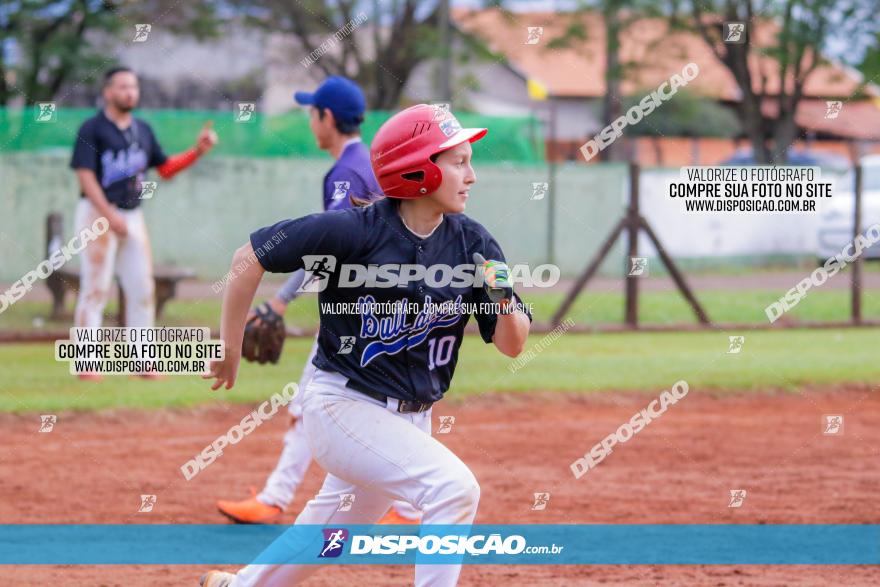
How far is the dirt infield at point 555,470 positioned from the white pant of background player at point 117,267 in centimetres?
116

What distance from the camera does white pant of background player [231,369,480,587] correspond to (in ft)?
12.4

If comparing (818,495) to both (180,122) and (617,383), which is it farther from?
(180,122)

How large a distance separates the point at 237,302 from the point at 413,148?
73 cm

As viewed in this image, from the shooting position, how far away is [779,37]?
2150 centimetres

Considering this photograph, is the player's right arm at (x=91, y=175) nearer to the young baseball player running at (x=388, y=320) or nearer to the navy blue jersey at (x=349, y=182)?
the navy blue jersey at (x=349, y=182)

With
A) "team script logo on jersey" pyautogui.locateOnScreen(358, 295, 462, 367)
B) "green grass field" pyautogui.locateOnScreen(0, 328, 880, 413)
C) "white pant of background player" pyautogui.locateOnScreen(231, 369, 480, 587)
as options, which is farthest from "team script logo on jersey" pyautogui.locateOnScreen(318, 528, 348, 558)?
"green grass field" pyautogui.locateOnScreen(0, 328, 880, 413)

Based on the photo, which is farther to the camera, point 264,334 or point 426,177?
point 264,334

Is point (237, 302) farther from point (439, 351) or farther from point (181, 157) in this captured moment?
point (181, 157)

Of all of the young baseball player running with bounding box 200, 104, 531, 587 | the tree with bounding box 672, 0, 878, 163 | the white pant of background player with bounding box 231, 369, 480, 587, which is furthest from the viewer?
the tree with bounding box 672, 0, 878, 163

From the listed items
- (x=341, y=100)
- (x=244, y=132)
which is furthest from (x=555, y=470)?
(x=244, y=132)

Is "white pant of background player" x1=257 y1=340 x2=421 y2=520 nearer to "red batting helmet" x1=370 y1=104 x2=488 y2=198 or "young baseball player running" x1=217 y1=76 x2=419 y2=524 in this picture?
"young baseball player running" x1=217 y1=76 x2=419 y2=524

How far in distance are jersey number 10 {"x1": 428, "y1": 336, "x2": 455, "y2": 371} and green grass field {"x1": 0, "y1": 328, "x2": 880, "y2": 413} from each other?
5.79m

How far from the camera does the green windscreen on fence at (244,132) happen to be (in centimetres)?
1503

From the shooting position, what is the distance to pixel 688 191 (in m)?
13.0
